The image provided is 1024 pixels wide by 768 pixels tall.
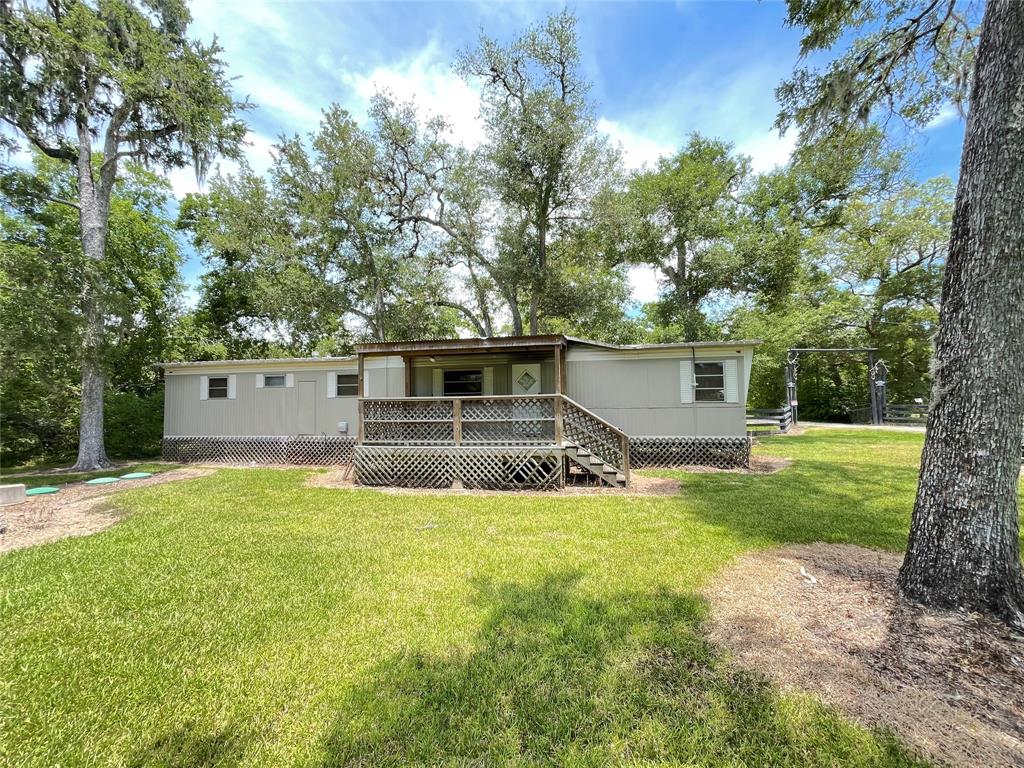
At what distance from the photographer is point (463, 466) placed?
8.28 meters

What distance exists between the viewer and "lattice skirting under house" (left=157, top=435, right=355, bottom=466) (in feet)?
37.9

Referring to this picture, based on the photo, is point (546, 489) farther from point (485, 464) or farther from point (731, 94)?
point (731, 94)

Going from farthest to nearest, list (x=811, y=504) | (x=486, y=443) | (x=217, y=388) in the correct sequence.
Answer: (x=217, y=388) < (x=486, y=443) < (x=811, y=504)

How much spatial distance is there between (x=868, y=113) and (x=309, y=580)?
8.92 metres

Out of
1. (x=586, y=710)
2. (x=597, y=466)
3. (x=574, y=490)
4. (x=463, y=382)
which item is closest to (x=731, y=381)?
(x=597, y=466)

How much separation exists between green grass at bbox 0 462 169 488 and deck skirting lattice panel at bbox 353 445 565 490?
20.8 feet

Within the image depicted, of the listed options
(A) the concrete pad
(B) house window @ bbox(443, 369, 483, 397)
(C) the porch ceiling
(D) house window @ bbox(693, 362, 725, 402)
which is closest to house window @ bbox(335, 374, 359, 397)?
(B) house window @ bbox(443, 369, 483, 397)

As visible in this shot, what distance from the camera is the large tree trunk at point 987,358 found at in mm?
2801

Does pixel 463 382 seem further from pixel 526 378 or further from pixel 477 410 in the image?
pixel 477 410

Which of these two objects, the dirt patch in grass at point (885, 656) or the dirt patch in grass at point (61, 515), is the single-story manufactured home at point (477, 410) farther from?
the dirt patch in grass at point (885, 656)

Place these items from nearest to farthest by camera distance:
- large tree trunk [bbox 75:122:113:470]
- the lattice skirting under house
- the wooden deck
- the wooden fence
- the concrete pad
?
the concrete pad → the wooden deck → large tree trunk [bbox 75:122:113:470] → the lattice skirting under house → the wooden fence

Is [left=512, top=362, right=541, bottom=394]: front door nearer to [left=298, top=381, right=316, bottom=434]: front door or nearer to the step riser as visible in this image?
the step riser

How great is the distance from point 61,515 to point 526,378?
916 centimetres

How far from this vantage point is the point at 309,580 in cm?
379
